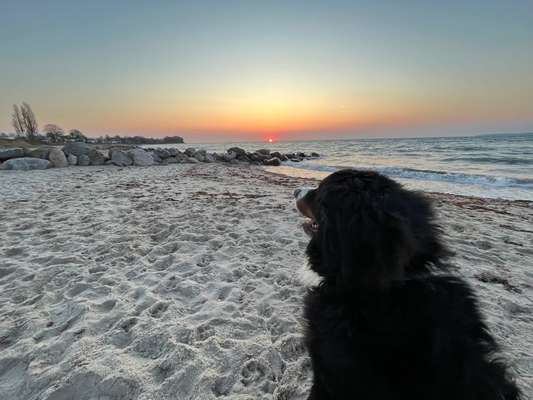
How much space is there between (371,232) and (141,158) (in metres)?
19.2

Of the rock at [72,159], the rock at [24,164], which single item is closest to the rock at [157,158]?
the rock at [72,159]

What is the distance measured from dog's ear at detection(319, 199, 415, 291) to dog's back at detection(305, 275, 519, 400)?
0.35ft

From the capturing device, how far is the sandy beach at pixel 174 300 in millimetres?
1978

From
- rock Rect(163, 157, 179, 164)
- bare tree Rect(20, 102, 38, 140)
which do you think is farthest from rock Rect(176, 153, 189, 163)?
bare tree Rect(20, 102, 38, 140)

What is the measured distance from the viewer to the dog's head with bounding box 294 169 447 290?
126 cm

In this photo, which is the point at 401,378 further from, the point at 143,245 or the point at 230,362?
the point at 143,245

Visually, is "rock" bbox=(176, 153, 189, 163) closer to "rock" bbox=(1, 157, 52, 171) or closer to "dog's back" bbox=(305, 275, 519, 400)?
"rock" bbox=(1, 157, 52, 171)

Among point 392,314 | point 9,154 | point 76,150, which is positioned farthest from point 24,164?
point 392,314

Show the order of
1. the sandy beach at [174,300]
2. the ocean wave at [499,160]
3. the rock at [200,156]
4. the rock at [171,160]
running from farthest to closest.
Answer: the rock at [200,156], the rock at [171,160], the ocean wave at [499,160], the sandy beach at [174,300]

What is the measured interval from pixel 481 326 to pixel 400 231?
0.68 m

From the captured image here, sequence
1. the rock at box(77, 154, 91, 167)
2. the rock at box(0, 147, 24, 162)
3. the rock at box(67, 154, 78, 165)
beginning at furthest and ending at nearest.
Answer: the rock at box(77, 154, 91, 167), the rock at box(67, 154, 78, 165), the rock at box(0, 147, 24, 162)

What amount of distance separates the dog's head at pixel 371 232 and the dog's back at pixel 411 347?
11 centimetres

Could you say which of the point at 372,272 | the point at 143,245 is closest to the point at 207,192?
the point at 143,245

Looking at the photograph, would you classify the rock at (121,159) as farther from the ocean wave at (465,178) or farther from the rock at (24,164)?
the ocean wave at (465,178)
